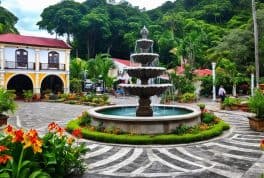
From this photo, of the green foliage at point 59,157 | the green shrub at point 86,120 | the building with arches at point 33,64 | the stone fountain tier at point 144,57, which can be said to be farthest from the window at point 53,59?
the green foliage at point 59,157

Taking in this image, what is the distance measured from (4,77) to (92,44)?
22.5 metres

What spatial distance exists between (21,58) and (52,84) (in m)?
5.46

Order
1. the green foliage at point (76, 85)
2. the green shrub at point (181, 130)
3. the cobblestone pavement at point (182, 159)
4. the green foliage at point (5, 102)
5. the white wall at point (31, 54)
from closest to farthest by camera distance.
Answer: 1. the cobblestone pavement at point (182, 159)
2. the green shrub at point (181, 130)
3. the green foliage at point (5, 102)
4. the white wall at point (31, 54)
5. the green foliage at point (76, 85)

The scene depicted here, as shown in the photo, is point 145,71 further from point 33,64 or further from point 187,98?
point 33,64

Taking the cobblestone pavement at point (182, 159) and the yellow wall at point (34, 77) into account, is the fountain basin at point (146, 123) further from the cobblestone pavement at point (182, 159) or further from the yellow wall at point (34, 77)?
the yellow wall at point (34, 77)

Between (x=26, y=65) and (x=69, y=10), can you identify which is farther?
(x=69, y=10)

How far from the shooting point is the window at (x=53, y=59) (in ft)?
107

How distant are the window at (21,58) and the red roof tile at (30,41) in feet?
2.91

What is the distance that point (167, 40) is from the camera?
1732 inches

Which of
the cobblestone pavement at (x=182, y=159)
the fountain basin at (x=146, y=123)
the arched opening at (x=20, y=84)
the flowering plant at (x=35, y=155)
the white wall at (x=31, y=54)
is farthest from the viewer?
the arched opening at (x=20, y=84)

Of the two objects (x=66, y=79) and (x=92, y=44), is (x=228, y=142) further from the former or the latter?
(x=92, y=44)

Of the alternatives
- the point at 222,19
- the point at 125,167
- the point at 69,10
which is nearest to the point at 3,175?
the point at 125,167

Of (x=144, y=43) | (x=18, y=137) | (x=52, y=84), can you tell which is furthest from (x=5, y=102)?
(x=52, y=84)

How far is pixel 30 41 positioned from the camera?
3178 cm
